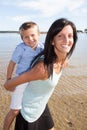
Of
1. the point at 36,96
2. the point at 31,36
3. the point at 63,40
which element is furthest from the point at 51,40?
the point at 31,36

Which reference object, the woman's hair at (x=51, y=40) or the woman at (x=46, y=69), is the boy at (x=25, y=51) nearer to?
the woman at (x=46, y=69)

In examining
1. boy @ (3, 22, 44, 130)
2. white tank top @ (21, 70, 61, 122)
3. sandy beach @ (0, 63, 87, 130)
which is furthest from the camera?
sandy beach @ (0, 63, 87, 130)

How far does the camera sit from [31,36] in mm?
3811

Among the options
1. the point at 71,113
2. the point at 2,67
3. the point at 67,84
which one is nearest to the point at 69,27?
the point at 71,113

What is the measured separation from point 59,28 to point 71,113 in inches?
156

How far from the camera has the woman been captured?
2852 millimetres

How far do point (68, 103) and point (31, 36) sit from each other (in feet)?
12.6

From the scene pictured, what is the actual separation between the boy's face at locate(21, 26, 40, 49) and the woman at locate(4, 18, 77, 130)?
774 mm

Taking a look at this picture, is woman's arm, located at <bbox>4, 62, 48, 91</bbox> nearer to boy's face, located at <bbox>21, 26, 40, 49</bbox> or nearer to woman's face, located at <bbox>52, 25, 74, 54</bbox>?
woman's face, located at <bbox>52, 25, 74, 54</bbox>

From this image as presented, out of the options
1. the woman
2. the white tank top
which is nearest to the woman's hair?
the woman

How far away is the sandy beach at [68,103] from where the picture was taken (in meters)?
5.98

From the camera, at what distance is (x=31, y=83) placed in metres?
2.97

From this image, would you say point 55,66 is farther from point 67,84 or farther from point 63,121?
point 67,84

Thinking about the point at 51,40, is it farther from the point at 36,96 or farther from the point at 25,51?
the point at 25,51
